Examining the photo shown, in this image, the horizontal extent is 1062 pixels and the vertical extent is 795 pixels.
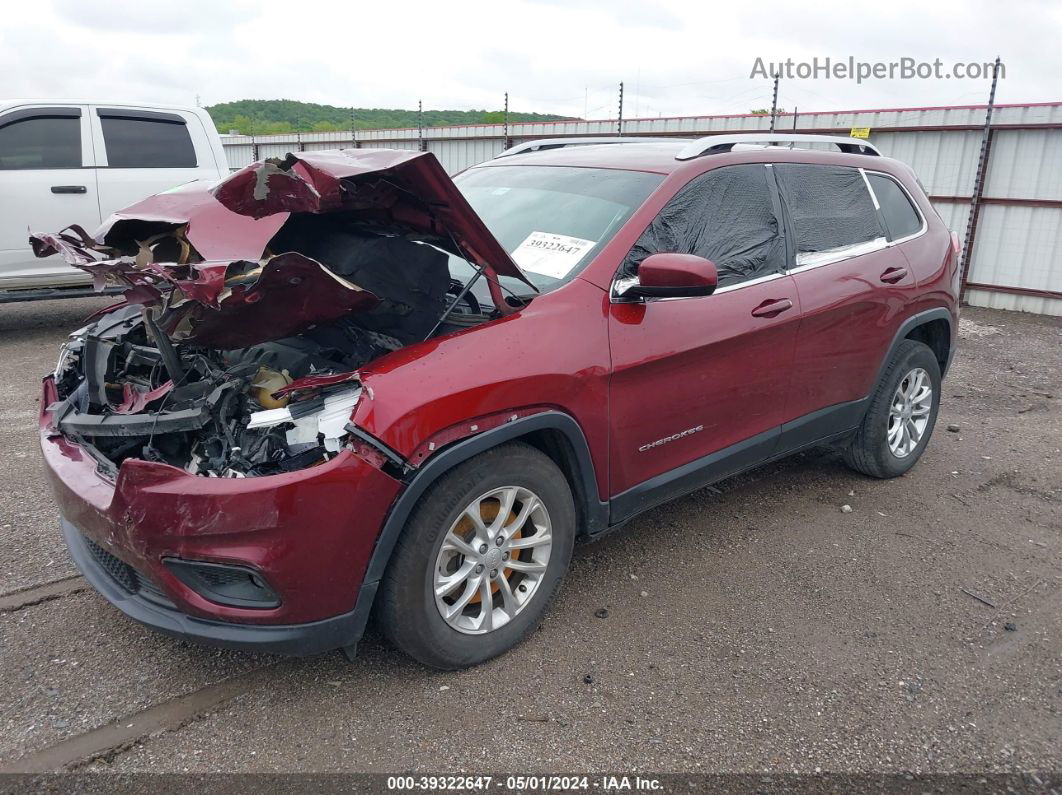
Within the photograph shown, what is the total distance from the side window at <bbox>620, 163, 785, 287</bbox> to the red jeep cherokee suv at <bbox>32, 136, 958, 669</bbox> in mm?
13

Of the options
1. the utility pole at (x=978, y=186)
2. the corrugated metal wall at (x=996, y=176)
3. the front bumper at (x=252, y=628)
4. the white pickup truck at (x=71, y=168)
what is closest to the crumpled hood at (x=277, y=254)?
the front bumper at (x=252, y=628)

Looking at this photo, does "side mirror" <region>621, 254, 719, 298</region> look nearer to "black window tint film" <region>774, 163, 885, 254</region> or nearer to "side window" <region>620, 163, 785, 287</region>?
"side window" <region>620, 163, 785, 287</region>

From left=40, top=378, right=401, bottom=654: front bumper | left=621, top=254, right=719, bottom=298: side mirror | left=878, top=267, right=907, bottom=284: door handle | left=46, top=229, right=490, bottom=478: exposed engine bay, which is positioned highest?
left=621, top=254, right=719, bottom=298: side mirror

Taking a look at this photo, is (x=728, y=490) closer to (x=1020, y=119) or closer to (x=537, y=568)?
(x=537, y=568)

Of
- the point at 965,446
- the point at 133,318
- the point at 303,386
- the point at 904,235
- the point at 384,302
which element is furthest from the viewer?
the point at 965,446

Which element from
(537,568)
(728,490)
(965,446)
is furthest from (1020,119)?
(537,568)

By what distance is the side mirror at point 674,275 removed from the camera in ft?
9.43

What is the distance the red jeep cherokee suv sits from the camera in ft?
7.91

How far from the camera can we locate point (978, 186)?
10.2 meters

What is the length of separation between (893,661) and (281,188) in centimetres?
274

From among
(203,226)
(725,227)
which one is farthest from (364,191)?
(725,227)

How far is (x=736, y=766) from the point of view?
96.6 inches

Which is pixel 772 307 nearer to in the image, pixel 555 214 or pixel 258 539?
pixel 555 214

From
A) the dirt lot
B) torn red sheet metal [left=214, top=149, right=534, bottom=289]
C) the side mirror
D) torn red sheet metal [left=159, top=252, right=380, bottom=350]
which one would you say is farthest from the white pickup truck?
the side mirror
